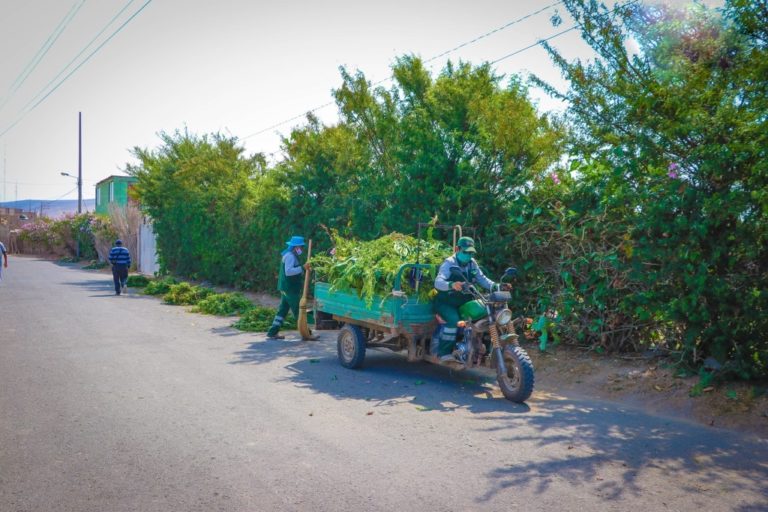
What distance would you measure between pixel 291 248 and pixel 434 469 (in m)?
8.05

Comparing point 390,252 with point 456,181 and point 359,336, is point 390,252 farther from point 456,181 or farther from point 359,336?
point 456,181

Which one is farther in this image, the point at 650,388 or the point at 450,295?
the point at 450,295

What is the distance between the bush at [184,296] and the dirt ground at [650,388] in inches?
449

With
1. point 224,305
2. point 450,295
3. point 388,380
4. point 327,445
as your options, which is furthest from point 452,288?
point 224,305

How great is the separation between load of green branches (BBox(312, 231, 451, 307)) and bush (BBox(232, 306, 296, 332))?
3.26 meters

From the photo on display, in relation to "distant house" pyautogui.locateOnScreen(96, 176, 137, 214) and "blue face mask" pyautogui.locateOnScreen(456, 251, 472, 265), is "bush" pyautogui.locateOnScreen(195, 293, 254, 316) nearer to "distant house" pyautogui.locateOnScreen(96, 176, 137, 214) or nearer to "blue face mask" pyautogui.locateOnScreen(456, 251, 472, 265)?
"blue face mask" pyautogui.locateOnScreen(456, 251, 472, 265)

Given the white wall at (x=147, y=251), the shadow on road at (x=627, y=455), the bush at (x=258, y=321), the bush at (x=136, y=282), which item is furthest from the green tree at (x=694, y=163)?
the white wall at (x=147, y=251)

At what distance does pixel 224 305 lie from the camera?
16.0 m

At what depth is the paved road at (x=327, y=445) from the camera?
4.42m

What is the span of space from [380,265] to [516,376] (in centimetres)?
264

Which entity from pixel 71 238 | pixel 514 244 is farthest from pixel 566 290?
pixel 71 238

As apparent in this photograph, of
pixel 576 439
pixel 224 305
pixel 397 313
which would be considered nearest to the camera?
pixel 576 439

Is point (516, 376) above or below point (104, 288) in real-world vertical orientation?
above

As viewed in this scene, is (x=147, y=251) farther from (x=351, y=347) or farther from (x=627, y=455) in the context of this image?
(x=627, y=455)
